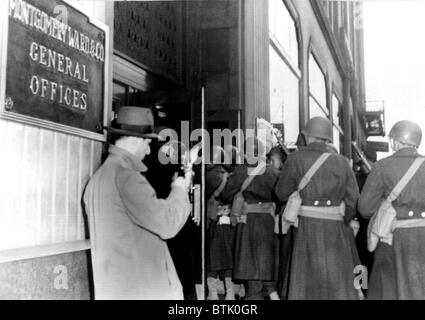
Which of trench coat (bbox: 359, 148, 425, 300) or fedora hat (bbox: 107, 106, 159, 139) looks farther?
trench coat (bbox: 359, 148, 425, 300)

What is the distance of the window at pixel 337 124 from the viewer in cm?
332

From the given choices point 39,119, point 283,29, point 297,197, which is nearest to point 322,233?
point 297,197

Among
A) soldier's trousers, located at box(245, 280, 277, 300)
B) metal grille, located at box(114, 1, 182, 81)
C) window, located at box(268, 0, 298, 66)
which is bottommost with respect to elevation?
soldier's trousers, located at box(245, 280, 277, 300)

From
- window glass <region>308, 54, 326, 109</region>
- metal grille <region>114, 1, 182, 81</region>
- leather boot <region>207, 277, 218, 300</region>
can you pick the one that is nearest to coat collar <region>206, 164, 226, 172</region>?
metal grille <region>114, 1, 182, 81</region>

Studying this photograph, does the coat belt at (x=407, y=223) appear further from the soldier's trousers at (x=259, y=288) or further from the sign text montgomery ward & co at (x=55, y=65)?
the sign text montgomery ward & co at (x=55, y=65)

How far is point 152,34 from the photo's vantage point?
325cm

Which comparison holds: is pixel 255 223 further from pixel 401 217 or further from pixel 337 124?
pixel 401 217

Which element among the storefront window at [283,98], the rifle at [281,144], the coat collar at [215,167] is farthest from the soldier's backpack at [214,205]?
the storefront window at [283,98]

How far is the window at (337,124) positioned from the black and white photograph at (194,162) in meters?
0.03

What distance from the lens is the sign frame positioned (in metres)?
1.56

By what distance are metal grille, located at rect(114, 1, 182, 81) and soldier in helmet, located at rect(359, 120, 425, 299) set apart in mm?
1690

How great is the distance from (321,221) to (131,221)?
132cm

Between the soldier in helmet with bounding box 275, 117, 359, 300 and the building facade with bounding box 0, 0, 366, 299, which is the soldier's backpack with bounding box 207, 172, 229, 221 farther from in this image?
the soldier in helmet with bounding box 275, 117, 359, 300
